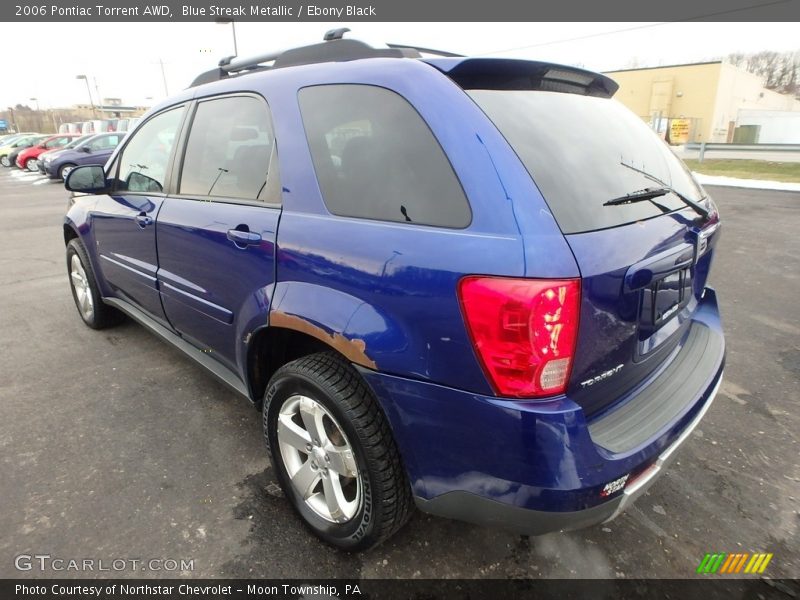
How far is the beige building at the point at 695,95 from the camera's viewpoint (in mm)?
38094

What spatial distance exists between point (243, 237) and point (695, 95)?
46.8 m

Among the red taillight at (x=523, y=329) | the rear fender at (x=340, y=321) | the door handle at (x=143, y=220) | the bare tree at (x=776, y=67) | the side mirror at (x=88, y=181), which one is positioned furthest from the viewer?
the bare tree at (x=776, y=67)

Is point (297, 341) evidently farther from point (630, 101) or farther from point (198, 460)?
point (630, 101)

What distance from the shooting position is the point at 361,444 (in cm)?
174

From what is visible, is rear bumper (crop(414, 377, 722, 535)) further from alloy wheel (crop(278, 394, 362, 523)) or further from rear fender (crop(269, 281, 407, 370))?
rear fender (crop(269, 281, 407, 370))

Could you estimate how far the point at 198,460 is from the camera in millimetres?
2602

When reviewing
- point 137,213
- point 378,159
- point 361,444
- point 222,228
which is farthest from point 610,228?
point 137,213

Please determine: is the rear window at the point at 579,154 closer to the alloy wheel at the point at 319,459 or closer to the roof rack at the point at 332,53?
the roof rack at the point at 332,53

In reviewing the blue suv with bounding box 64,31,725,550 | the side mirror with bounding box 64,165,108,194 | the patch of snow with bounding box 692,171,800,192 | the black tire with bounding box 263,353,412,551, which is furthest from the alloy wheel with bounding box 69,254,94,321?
the patch of snow with bounding box 692,171,800,192

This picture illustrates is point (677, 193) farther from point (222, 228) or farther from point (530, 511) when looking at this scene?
point (222, 228)

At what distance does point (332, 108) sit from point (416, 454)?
1.32m

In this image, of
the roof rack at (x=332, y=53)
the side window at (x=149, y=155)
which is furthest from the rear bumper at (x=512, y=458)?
the side window at (x=149, y=155)

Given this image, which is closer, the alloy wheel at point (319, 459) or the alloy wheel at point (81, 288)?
the alloy wheel at point (319, 459)

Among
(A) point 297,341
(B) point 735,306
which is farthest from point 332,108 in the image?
(B) point 735,306
